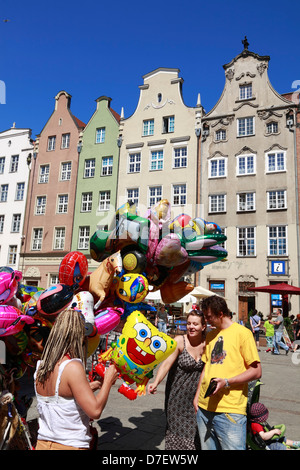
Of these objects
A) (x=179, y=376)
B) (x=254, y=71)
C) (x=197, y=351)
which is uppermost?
(x=254, y=71)

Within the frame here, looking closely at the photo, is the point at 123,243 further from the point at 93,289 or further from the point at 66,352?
the point at 66,352

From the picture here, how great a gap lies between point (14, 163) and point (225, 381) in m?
31.3

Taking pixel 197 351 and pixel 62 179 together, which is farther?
pixel 62 179

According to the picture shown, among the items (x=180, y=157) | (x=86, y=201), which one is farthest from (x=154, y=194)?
(x=86, y=201)

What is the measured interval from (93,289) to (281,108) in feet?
71.9

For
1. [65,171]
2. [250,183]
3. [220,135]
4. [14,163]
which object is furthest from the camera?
[14,163]

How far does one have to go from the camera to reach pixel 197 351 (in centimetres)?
362

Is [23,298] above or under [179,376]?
above

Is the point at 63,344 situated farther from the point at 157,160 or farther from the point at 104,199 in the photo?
the point at 104,199

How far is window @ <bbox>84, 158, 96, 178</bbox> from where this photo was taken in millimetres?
27489

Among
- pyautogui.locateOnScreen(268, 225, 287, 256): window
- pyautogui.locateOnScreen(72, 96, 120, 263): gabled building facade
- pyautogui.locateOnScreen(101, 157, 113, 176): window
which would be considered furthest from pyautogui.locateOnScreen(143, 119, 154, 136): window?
pyautogui.locateOnScreen(268, 225, 287, 256): window

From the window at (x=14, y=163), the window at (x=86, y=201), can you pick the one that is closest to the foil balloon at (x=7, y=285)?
the window at (x=86, y=201)

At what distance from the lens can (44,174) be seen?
29.2 meters
